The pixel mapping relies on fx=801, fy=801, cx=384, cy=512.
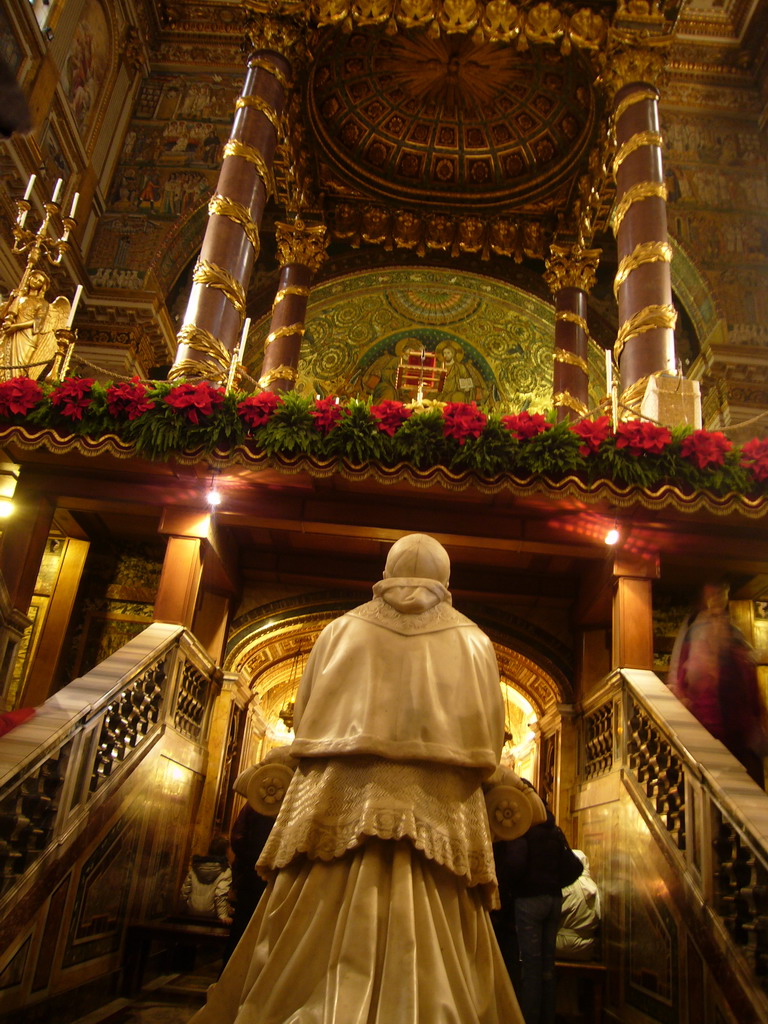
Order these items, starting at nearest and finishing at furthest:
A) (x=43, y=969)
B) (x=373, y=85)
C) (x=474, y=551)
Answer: (x=43, y=969) < (x=474, y=551) < (x=373, y=85)

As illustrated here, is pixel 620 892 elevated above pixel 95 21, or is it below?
below

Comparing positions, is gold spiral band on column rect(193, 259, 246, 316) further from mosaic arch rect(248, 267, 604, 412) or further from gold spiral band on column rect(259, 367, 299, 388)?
mosaic arch rect(248, 267, 604, 412)

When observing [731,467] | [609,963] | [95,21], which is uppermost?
[95,21]

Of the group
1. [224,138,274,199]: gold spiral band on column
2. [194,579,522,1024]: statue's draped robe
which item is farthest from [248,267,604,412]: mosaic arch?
[194,579,522,1024]: statue's draped robe

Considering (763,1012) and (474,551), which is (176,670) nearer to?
(474,551)

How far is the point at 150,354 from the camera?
46.8ft

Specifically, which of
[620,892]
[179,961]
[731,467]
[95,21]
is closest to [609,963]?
[620,892]

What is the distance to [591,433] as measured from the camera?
648 centimetres

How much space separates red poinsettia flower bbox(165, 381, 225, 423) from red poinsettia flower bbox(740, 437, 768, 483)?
4227mm

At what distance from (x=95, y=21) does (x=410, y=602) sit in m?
15.5

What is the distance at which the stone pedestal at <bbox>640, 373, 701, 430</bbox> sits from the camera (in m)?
7.69

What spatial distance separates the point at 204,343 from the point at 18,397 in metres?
2.40

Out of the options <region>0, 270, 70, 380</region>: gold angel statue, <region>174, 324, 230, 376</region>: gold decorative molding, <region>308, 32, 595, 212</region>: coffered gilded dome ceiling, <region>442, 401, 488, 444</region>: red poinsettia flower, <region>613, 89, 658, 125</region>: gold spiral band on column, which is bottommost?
<region>442, 401, 488, 444</region>: red poinsettia flower

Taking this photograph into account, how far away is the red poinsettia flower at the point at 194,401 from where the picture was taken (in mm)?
6473
